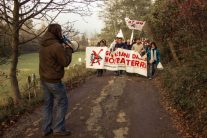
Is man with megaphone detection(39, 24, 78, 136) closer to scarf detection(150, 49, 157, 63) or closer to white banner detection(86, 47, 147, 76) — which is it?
scarf detection(150, 49, 157, 63)

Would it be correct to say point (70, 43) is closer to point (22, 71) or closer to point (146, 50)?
point (146, 50)

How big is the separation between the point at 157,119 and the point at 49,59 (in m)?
3.60

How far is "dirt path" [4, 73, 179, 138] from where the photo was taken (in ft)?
29.9

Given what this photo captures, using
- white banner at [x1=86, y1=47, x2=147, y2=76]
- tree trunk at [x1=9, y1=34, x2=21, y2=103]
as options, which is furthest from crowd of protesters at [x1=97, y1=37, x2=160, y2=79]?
tree trunk at [x1=9, y1=34, x2=21, y2=103]

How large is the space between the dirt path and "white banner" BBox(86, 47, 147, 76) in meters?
4.53

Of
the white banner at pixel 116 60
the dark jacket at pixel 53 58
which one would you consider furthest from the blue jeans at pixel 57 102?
the white banner at pixel 116 60

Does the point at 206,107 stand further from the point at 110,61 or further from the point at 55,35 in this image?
the point at 110,61

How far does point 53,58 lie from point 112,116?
9.64 feet

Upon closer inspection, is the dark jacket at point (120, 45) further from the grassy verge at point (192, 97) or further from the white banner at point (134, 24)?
the grassy verge at point (192, 97)

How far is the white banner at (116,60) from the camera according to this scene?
2016 cm

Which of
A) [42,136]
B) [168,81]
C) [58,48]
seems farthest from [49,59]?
[168,81]

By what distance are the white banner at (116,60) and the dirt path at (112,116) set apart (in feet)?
14.9

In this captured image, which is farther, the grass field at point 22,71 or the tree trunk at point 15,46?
the grass field at point 22,71

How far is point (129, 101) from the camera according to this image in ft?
42.0
